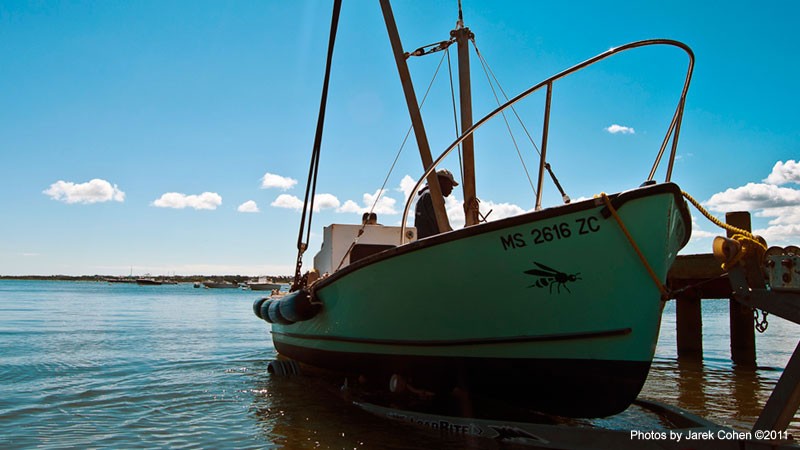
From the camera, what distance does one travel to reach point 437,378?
5.82 meters

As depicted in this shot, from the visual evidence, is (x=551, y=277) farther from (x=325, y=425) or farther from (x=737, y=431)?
(x=325, y=425)

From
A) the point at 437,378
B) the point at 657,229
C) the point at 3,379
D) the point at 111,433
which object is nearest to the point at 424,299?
the point at 437,378

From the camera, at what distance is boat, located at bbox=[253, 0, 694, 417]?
4.56 m

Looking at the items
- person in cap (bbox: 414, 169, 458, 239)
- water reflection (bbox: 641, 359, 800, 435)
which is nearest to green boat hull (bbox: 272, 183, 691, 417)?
person in cap (bbox: 414, 169, 458, 239)

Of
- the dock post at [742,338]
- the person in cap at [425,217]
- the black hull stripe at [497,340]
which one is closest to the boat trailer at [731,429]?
the black hull stripe at [497,340]

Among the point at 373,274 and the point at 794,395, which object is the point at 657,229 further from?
the point at 373,274

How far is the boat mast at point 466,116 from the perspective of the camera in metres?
7.52

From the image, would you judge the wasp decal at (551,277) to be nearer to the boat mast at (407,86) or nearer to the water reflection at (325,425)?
the water reflection at (325,425)

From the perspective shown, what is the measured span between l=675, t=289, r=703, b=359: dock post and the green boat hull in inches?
282

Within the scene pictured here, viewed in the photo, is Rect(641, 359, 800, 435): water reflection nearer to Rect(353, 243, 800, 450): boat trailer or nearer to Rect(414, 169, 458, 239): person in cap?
Rect(353, 243, 800, 450): boat trailer

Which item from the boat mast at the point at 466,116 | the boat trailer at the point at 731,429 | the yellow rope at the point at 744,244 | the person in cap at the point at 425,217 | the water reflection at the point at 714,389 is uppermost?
the boat mast at the point at 466,116

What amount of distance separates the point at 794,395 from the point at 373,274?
12.7ft

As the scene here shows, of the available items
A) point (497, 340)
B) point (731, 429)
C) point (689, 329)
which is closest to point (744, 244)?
point (731, 429)

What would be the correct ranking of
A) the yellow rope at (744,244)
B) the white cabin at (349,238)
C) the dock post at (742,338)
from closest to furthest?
the yellow rope at (744,244), the white cabin at (349,238), the dock post at (742,338)
